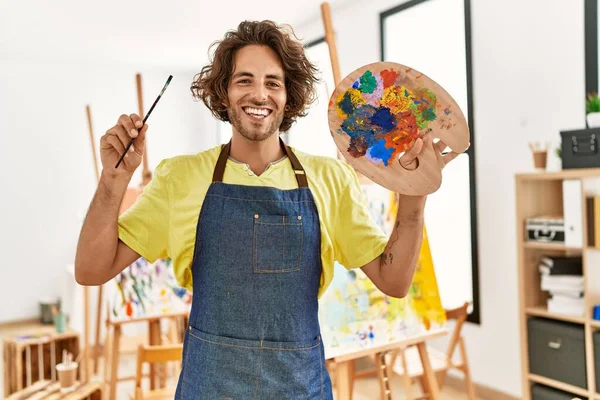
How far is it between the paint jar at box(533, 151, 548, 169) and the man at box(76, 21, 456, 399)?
206 cm

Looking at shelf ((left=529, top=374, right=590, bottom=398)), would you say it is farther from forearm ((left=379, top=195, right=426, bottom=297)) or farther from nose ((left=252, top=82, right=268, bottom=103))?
nose ((left=252, top=82, right=268, bottom=103))

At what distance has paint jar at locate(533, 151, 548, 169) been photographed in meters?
3.13

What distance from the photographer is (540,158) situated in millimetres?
3135

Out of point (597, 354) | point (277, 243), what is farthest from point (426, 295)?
point (277, 243)

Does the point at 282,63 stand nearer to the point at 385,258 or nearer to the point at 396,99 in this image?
the point at 396,99

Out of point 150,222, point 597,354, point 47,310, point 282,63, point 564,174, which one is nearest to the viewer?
point 150,222

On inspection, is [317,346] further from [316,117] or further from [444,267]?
[316,117]

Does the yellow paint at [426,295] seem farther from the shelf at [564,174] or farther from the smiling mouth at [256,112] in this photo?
the smiling mouth at [256,112]

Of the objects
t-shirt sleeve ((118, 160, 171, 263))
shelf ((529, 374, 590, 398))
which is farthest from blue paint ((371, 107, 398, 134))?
shelf ((529, 374, 590, 398))

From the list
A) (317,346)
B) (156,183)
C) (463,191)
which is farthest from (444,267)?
(156,183)

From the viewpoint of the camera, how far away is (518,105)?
3486 millimetres

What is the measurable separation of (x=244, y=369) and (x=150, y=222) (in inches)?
16.7

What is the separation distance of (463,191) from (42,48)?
4.46 meters

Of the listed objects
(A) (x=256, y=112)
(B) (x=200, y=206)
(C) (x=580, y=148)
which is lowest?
(B) (x=200, y=206)
